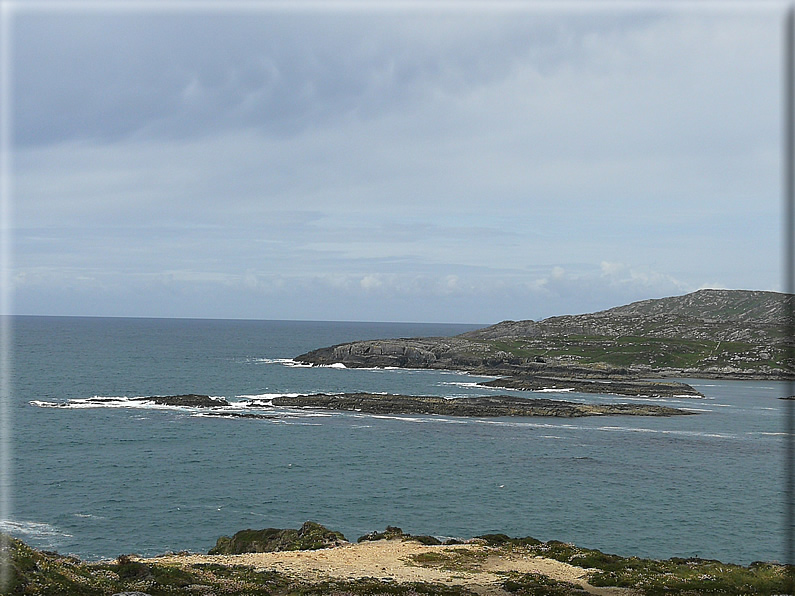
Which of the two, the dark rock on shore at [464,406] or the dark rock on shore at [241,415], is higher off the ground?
the dark rock on shore at [464,406]

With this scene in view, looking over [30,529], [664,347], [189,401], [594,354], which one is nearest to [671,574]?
[30,529]

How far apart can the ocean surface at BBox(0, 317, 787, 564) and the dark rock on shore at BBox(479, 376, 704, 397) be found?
14716 mm

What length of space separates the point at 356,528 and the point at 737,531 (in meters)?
24.2

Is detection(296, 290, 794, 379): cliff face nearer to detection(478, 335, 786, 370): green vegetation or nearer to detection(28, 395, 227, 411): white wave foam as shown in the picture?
detection(478, 335, 786, 370): green vegetation

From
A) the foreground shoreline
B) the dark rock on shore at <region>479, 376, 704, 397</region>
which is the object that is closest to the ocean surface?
the foreground shoreline

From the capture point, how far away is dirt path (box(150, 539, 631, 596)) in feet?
90.9

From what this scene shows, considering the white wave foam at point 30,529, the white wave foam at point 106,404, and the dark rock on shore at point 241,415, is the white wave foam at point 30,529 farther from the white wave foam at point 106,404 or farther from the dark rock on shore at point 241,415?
the white wave foam at point 106,404

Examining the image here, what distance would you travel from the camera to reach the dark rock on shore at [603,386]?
117 metres

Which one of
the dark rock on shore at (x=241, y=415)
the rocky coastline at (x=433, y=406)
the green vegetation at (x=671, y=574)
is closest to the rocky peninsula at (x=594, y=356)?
the rocky coastline at (x=433, y=406)

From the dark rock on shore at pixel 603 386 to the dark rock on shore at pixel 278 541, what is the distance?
87559mm

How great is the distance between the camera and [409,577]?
2800cm

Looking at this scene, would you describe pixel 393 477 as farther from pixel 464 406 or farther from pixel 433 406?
pixel 464 406

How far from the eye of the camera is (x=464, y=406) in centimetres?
9375

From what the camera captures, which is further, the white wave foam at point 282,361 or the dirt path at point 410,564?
the white wave foam at point 282,361
